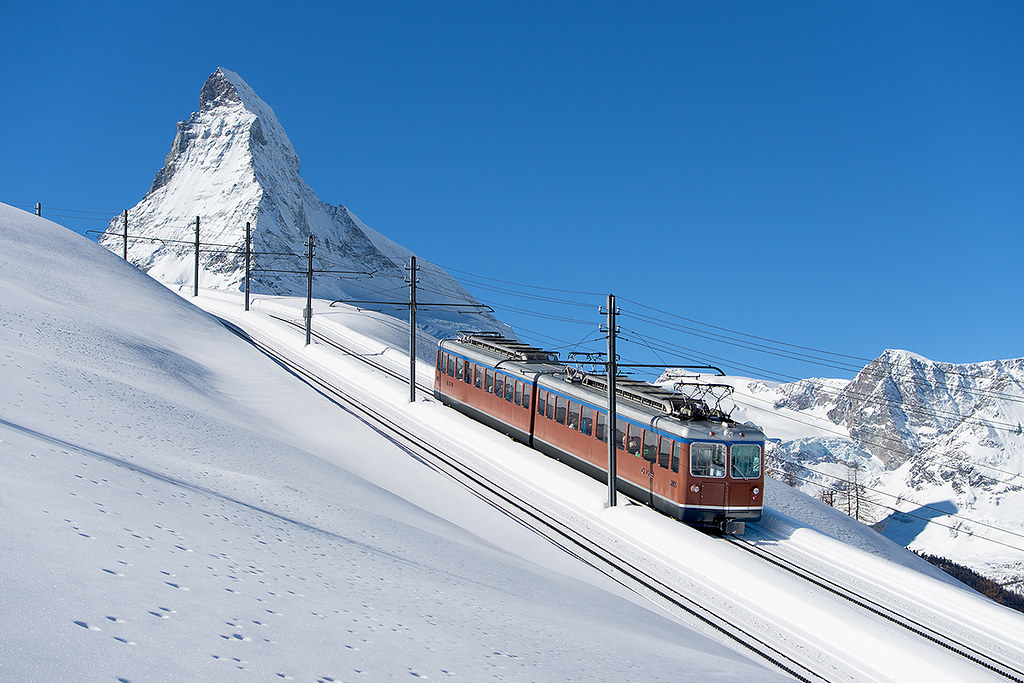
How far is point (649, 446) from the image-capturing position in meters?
22.0

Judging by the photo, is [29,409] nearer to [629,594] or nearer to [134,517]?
[134,517]

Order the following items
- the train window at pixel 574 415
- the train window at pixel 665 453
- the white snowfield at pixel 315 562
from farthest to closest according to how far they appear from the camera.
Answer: the train window at pixel 574 415 < the train window at pixel 665 453 < the white snowfield at pixel 315 562

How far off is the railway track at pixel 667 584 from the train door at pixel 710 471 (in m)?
1.36

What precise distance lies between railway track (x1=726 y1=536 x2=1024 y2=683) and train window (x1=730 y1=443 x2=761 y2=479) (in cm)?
189

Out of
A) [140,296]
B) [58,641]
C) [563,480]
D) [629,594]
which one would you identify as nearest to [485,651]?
[58,641]

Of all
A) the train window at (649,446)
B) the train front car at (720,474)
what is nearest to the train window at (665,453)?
the train window at (649,446)

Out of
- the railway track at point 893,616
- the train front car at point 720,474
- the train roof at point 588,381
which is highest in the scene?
the train roof at point 588,381

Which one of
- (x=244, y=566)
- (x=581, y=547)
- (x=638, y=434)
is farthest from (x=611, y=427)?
(x=244, y=566)

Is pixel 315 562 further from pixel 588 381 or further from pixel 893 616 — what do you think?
pixel 588 381

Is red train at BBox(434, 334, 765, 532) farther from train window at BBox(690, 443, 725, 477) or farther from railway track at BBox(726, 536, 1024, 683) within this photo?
railway track at BBox(726, 536, 1024, 683)

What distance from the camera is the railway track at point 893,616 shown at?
1427cm

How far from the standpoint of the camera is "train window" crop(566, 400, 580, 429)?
25.2 meters

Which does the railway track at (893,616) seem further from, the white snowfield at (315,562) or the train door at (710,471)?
the train door at (710,471)

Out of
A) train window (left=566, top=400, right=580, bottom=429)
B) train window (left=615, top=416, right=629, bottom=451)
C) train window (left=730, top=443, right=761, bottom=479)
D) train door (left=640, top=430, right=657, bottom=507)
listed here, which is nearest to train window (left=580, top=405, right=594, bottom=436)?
train window (left=566, top=400, right=580, bottom=429)
